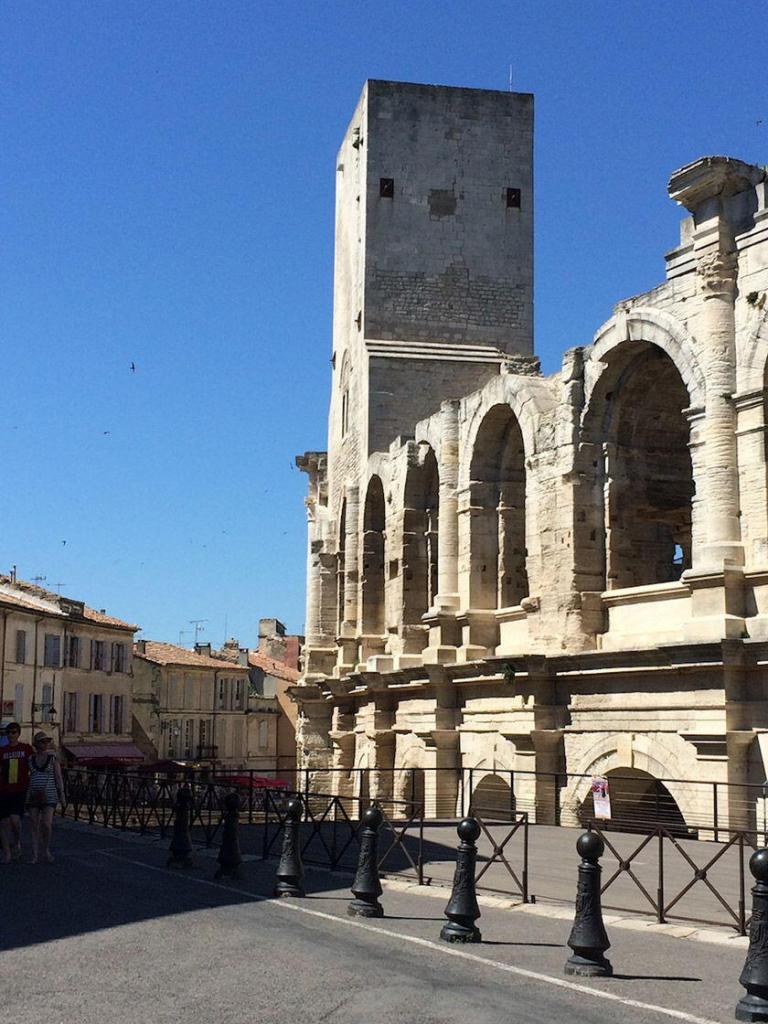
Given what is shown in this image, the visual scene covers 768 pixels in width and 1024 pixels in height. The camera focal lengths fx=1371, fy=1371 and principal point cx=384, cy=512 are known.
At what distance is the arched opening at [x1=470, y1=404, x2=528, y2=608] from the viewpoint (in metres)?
24.6

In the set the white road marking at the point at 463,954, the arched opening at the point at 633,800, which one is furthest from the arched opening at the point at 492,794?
the white road marking at the point at 463,954

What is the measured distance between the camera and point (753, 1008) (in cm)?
727

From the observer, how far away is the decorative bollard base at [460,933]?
9680mm

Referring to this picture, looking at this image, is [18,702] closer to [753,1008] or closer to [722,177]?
[722,177]

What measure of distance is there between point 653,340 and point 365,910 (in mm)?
10780

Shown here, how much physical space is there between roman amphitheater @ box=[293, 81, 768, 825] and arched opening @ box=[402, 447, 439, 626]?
0.05 metres

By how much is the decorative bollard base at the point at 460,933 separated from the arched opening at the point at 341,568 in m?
24.1

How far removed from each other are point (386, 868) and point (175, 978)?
6.83 metres

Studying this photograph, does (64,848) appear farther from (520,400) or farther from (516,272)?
(516,272)

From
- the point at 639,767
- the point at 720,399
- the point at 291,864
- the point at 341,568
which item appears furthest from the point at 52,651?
the point at 291,864

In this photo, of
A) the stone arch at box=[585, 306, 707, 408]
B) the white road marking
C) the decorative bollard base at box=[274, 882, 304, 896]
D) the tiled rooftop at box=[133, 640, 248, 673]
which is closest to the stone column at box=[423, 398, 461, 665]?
the stone arch at box=[585, 306, 707, 408]

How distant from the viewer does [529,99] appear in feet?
110

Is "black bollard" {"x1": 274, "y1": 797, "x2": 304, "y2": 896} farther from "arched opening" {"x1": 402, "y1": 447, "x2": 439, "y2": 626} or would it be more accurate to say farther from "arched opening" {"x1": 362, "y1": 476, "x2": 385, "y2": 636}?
"arched opening" {"x1": 362, "y1": 476, "x2": 385, "y2": 636}

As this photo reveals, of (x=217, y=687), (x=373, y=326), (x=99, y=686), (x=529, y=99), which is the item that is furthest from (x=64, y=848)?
(x=217, y=687)
